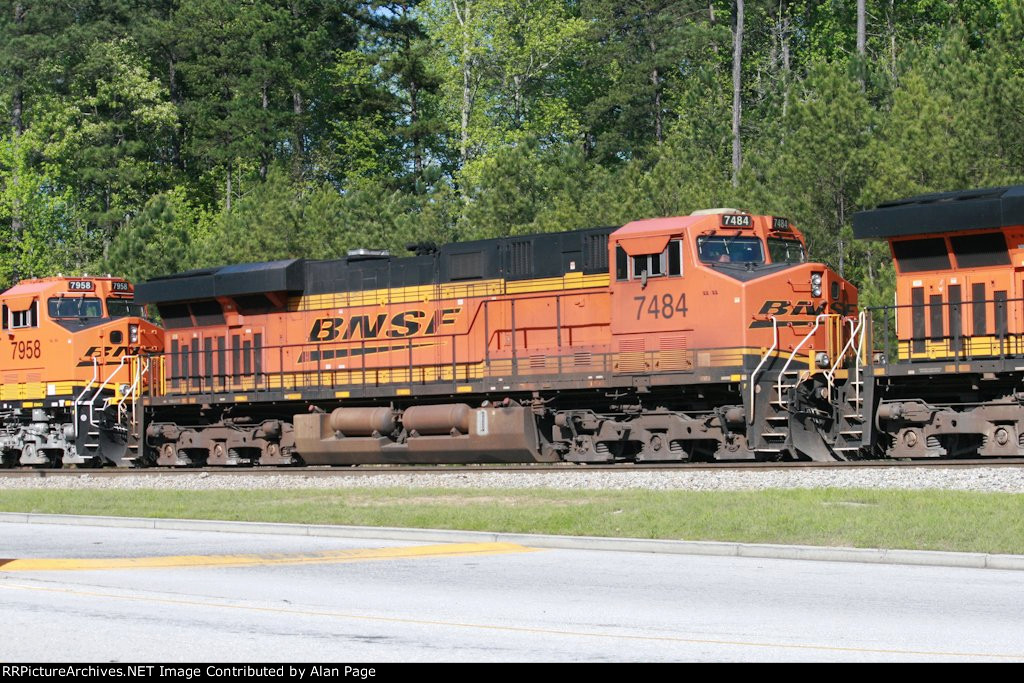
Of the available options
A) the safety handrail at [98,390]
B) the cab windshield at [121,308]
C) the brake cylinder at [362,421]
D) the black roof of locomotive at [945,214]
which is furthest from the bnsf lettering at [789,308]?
the cab windshield at [121,308]

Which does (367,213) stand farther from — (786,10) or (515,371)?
(786,10)

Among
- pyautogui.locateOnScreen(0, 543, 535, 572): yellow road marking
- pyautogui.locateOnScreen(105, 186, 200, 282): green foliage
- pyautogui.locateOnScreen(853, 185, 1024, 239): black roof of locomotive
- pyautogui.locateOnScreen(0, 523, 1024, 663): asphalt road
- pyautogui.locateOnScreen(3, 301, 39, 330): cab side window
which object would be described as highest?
pyautogui.locateOnScreen(105, 186, 200, 282): green foliage

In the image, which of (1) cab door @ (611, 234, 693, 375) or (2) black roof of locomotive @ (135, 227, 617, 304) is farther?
(2) black roof of locomotive @ (135, 227, 617, 304)

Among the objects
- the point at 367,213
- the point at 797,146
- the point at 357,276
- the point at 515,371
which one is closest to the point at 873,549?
the point at 515,371

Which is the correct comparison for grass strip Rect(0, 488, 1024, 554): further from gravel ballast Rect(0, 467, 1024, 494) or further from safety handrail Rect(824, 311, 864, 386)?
safety handrail Rect(824, 311, 864, 386)

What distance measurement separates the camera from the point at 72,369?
29125 mm

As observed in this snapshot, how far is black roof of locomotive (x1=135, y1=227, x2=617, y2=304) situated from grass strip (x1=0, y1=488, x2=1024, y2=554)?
17.8 ft

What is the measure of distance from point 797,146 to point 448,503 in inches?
573

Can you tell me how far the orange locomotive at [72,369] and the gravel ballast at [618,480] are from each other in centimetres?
356

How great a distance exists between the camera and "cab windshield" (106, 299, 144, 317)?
30.2 m

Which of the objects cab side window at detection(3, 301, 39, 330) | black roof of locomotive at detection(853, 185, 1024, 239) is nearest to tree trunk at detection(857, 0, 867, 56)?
black roof of locomotive at detection(853, 185, 1024, 239)

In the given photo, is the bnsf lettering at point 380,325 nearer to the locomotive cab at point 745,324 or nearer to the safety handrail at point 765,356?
the locomotive cab at point 745,324

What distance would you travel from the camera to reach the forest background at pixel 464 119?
28.3 meters

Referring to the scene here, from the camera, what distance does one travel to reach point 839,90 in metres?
28.7
